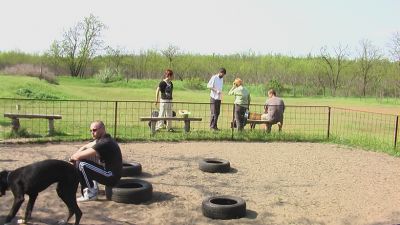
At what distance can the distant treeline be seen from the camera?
43.5 m

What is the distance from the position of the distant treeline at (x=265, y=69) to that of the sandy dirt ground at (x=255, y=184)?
2781 centimetres

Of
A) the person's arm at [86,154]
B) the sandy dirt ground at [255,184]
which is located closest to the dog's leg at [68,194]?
the sandy dirt ground at [255,184]

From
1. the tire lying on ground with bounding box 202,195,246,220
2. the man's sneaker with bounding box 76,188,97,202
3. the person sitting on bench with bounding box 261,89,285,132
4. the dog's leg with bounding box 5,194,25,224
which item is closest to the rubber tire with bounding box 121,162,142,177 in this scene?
the man's sneaker with bounding box 76,188,97,202

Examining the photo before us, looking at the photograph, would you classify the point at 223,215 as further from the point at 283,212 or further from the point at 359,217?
the point at 359,217

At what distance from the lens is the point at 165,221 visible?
5.93 m

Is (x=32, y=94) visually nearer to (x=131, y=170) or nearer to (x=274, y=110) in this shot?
(x=274, y=110)

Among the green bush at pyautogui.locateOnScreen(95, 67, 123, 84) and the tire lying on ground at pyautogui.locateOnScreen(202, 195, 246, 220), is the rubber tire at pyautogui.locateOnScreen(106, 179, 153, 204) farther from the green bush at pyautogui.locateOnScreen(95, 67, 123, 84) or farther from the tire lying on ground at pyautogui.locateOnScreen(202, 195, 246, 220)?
the green bush at pyautogui.locateOnScreen(95, 67, 123, 84)

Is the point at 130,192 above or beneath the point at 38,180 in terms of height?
beneath

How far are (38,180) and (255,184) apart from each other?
4007mm

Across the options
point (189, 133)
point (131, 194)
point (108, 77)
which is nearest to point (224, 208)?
point (131, 194)

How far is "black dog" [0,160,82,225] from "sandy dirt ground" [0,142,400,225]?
47cm

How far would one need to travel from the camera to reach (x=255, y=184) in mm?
8000

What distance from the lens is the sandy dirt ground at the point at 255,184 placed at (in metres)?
6.15

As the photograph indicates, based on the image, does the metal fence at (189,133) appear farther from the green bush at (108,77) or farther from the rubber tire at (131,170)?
the green bush at (108,77)
